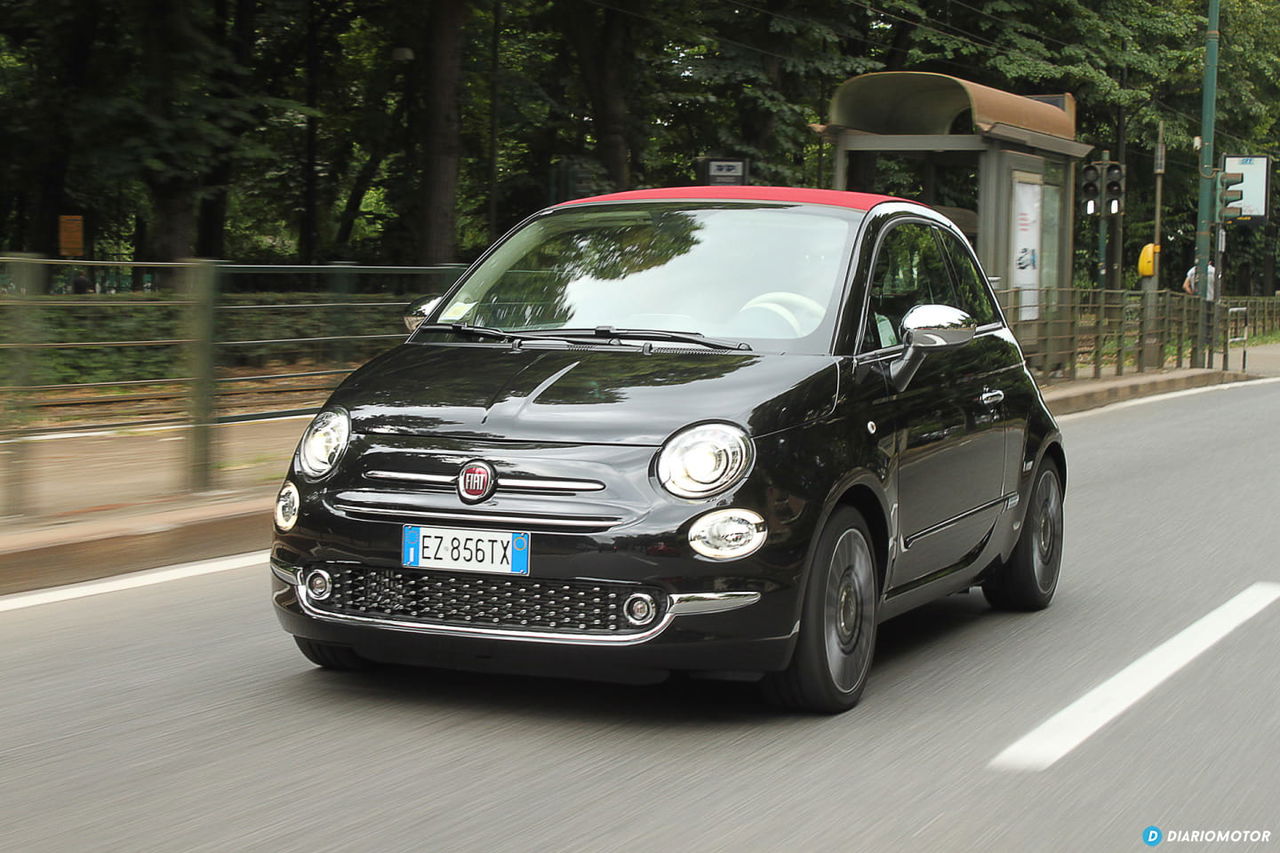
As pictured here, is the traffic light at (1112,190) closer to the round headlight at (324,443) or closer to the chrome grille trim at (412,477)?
the round headlight at (324,443)

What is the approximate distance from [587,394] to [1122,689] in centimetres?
208

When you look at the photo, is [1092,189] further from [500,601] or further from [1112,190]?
[500,601]

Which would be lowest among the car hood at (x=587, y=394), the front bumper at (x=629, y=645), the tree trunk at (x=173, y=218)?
the front bumper at (x=629, y=645)

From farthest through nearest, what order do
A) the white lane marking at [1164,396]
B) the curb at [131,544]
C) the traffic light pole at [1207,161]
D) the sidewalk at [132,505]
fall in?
the traffic light pole at [1207,161]
the white lane marking at [1164,396]
the sidewalk at [132,505]
the curb at [131,544]

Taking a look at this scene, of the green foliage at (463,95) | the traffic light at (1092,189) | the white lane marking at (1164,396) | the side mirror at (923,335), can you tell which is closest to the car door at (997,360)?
the side mirror at (923,335)

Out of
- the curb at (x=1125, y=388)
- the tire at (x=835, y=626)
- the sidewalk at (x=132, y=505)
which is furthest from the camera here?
the curb at (x=1125, y=388)

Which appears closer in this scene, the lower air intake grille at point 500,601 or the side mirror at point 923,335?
the lower air intake grille at point 500,601

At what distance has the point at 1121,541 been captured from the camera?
31.7 ft

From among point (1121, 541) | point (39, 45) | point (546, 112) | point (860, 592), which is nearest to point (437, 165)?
point (39, 45)

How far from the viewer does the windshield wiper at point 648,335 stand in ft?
18.8

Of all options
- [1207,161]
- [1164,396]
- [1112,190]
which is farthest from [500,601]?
[1207,161]

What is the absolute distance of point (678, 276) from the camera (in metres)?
6.13

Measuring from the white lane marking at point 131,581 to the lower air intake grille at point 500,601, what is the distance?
2557 millimetres

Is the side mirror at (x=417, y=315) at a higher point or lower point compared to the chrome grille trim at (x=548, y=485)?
higher
